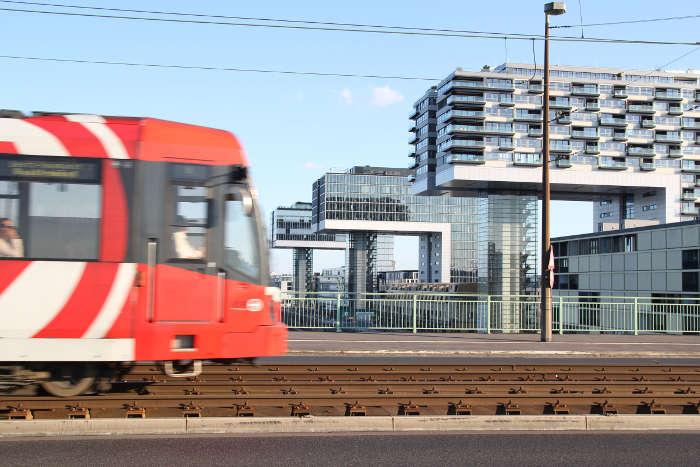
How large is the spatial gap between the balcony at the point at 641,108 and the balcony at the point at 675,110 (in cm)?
183

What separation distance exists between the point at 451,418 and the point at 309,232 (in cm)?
15167

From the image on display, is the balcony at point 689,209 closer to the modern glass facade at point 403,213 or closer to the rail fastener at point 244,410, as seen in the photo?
the modern glass facade at point 403,213

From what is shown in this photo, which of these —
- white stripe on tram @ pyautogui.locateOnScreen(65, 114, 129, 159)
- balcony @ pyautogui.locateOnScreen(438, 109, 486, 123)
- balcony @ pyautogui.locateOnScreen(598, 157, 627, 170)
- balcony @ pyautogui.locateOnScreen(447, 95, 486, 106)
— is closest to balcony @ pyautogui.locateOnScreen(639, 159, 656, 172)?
balcony @ pyautogui.locateOnScreen(598, 157, 627, 170)

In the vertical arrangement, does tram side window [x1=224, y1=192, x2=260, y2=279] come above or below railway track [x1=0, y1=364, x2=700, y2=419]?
above

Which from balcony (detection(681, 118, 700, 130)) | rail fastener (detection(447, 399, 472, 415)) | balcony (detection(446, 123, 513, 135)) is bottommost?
rail fastener (detection(447, 399, 472, 415))

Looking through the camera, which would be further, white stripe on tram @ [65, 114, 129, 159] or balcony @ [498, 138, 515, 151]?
balcony @ [498, 138, 515, 151]

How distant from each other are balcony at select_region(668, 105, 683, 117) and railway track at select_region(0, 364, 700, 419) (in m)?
69.4

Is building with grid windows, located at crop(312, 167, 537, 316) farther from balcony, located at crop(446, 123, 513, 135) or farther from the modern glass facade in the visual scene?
balcony, located at crop(446, 123, 513, 135)

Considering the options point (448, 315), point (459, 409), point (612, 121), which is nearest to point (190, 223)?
point (459, 409)

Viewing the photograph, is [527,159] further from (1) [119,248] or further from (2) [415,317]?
(1) [119,248]

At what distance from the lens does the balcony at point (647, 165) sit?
68.1 meters

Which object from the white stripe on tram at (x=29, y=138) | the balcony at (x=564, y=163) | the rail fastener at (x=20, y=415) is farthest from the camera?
the balcony at (x=564, y=163)

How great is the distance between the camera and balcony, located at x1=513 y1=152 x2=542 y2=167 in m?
63.0

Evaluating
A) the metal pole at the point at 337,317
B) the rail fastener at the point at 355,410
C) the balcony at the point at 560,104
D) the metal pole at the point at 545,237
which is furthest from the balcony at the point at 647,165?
the rail fastener at the point at 355,410
